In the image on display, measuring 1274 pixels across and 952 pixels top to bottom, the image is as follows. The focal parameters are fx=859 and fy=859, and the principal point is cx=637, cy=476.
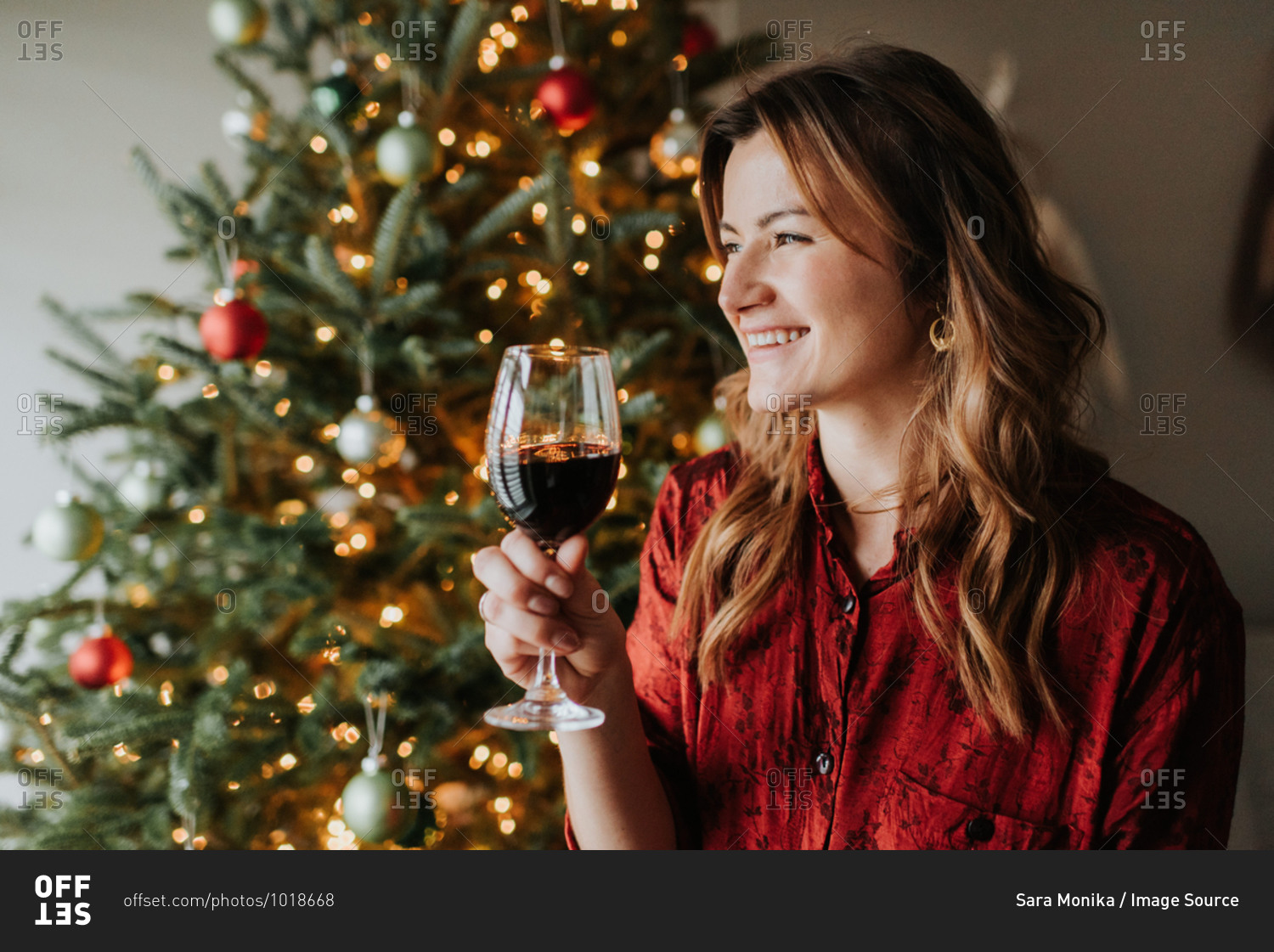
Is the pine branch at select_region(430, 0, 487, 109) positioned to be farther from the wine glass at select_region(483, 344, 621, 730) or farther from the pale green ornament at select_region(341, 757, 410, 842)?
the pale green ornament at select_region(341, 757, 410, 842)

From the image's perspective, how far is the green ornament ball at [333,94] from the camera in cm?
159

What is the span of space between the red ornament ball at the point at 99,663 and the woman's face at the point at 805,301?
1.28 meters

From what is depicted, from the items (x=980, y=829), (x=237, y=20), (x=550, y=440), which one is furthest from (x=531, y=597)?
(x=237, y=20)

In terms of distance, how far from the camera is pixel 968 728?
1000 mm

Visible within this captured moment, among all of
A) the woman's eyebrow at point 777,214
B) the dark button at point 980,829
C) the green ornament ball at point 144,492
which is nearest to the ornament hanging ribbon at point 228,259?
the green ornament ball at point 144,492

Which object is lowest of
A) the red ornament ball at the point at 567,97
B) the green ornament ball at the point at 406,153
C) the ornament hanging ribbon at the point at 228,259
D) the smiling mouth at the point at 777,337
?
the smiling mouth at the point at 777,337

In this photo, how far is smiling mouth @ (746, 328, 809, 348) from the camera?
1056 mm

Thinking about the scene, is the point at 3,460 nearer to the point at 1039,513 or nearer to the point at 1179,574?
the point at 1039,513

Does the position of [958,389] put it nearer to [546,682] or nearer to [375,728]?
[546,682]

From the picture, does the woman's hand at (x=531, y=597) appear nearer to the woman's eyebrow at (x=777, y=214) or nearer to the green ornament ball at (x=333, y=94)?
the woman's eyebrow at (x=777, y=214)

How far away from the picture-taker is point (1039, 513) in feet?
3.51

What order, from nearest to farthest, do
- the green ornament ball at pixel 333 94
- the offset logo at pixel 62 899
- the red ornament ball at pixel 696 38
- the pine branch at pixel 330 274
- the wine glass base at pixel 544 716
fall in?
the wine glass base at pixel 544 716 < the offset logo at pixel 62 899 < the pine branch at pixel 330 274 < the green ornament ball at pixel 333 94 < the red ornament ball at pixel 696 38

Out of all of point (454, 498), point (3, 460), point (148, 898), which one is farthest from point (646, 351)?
point (3, 460)

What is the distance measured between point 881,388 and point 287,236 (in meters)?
1.12
